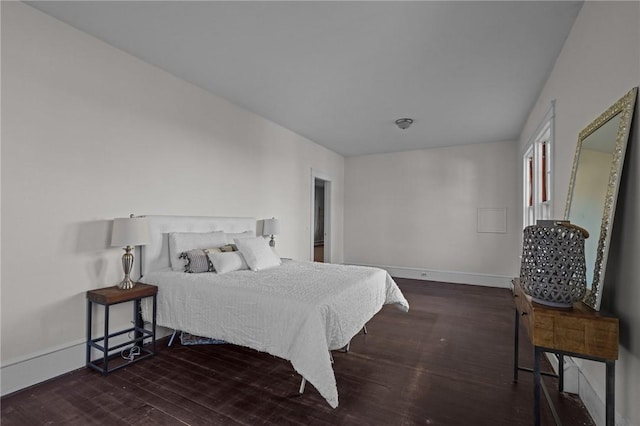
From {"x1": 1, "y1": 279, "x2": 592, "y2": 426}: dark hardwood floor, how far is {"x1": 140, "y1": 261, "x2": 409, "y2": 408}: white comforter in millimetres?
300

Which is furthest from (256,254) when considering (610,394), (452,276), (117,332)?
(452,276)

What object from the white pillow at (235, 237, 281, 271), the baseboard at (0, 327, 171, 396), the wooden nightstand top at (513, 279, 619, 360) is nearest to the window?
the wooden nightstand top at (513, 279, 619, 360)

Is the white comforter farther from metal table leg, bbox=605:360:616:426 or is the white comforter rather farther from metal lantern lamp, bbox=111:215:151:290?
metal table leg, bbox=605:360:616:426

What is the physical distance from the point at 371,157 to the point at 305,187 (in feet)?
7.15

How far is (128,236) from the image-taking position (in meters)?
2.59

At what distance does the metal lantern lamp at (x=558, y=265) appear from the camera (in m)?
1.55

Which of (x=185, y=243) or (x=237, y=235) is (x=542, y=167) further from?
(x=185, y=243)

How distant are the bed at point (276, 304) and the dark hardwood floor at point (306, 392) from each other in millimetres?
298

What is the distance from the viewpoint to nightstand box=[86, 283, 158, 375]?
2441mm

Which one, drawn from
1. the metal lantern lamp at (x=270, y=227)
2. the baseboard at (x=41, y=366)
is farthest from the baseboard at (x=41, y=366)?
the metal lantern lamp at (x=270, y=227)

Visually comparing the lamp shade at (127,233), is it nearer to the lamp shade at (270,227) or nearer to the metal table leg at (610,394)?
the lamp shade at (270,227)

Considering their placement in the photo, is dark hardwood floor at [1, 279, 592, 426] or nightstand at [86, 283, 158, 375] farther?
nightstand at [86, 283, 158, 375]

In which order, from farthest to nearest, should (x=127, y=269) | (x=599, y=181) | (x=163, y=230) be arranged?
(x=163, y=230) < (x=127, y=269) < (x=599, y=181)

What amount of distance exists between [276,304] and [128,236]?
4.79 ft
